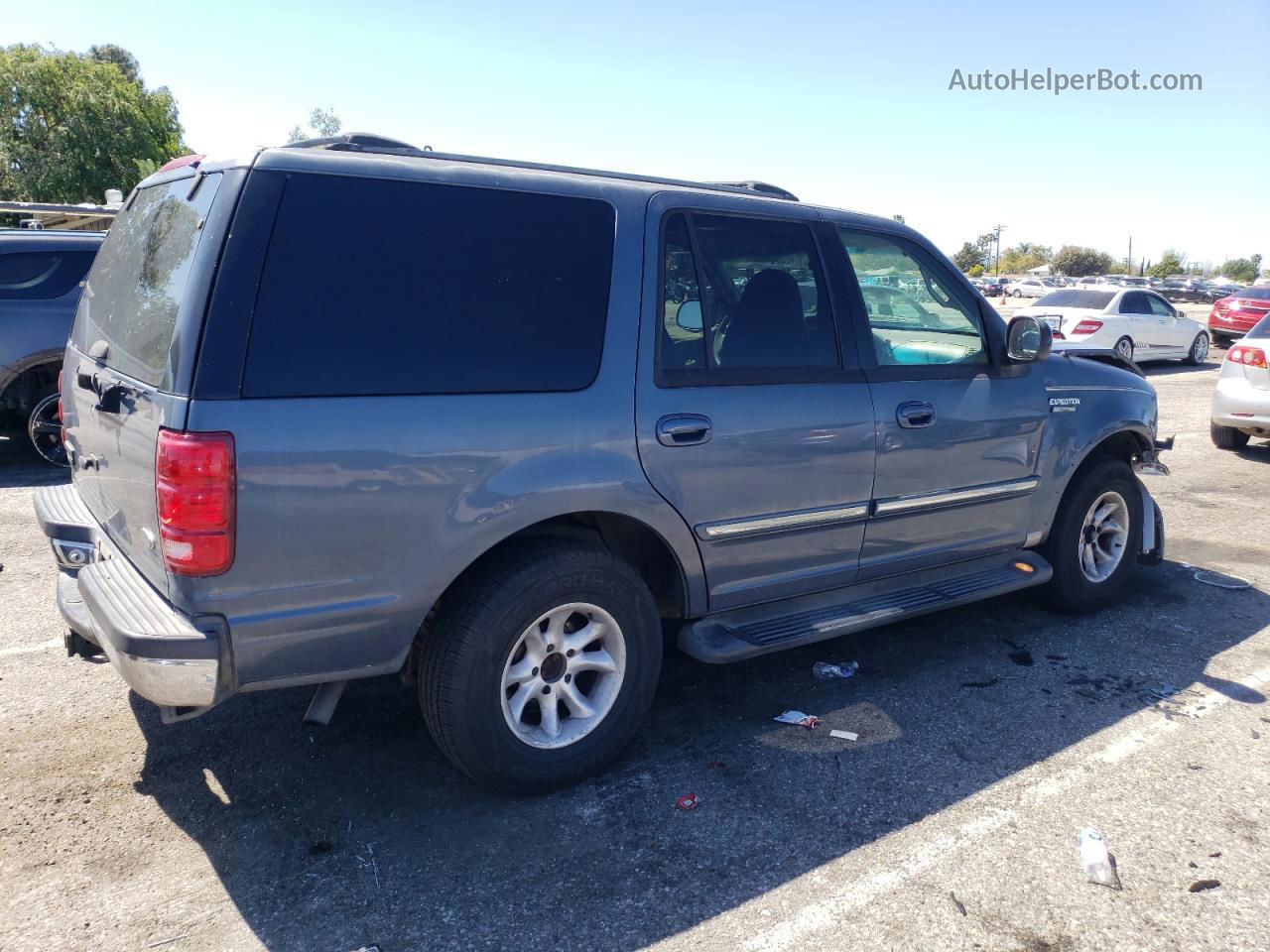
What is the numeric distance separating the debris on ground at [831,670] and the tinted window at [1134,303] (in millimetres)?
15898

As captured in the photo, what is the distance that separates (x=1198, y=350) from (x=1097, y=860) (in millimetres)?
20313

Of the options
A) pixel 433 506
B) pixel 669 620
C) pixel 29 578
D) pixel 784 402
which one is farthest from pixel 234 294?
pixel 29 578

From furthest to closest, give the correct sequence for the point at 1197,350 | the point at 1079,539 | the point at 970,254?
1. the point at 970,254
2. the point at 1197,350
3. the point at 1079,539

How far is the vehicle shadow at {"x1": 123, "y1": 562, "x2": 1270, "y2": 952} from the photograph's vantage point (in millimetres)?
2811

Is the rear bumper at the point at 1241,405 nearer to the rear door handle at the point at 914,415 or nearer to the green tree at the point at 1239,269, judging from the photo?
the rear door handle at the point at 914,415

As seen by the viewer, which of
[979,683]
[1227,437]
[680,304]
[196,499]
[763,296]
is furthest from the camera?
[1227,437]

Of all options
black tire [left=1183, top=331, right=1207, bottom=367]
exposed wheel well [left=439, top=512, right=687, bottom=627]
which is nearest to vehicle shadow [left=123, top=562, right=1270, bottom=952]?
exposed wheel well [left=439, top=512, right=687, bottom=627]

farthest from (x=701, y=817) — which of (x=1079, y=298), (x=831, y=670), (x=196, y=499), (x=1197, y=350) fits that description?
(x=1197, y=350)

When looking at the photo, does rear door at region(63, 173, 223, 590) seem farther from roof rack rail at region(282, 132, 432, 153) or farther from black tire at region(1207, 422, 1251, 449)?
black tire at region(1207, 422, 1251, 449)

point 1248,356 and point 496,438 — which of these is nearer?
point 496,438

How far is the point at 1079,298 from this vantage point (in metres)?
18.1

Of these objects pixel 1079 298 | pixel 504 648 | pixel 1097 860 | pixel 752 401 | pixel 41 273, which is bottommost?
pixel 1097 860

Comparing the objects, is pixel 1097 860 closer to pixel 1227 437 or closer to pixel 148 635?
pixel 148 635

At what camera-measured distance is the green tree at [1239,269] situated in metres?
106
